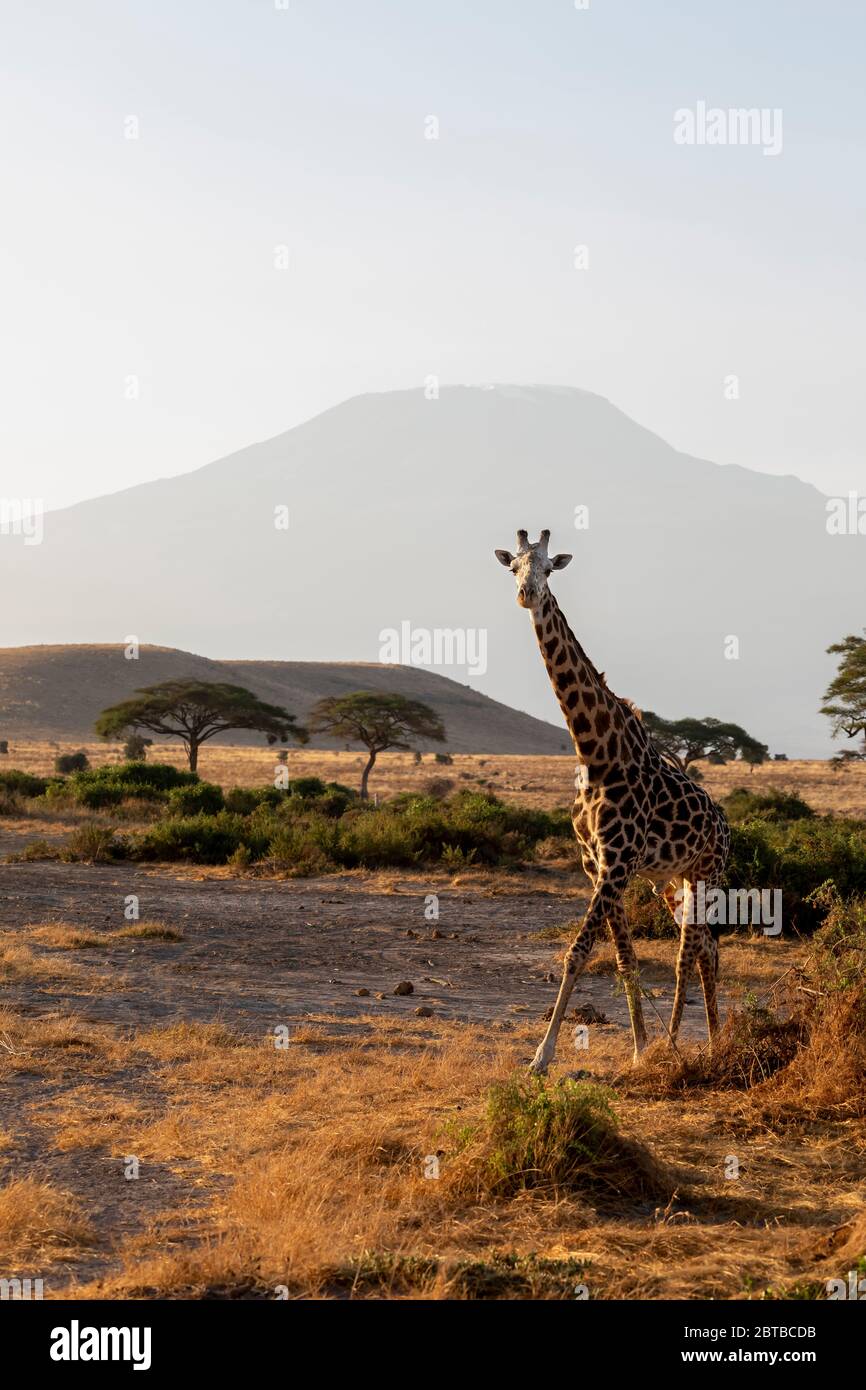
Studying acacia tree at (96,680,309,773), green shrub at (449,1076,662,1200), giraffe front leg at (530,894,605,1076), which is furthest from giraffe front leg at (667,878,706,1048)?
acacia tree at (96,680,309,773)

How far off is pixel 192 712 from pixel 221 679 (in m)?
70.7

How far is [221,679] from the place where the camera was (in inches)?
4978

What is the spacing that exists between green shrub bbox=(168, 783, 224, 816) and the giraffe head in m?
19.6

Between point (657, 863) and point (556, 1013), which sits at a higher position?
point (657, 863)

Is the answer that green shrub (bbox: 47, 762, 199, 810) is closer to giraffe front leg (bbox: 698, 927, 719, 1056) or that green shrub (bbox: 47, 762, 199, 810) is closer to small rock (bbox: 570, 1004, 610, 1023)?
small rock (bbox: 570, 1004, 610, 1023)

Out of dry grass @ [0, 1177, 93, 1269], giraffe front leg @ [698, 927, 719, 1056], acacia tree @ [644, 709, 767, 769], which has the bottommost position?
dry grass @ [0, 1177, 93, 1269]

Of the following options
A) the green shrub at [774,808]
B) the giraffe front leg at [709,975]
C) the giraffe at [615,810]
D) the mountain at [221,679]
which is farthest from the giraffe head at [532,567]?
the mountain at [221,679]

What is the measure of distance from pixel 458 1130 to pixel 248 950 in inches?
309

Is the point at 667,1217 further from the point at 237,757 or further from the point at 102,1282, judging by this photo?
the point at 237,757

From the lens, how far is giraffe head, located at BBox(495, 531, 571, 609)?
351 inches

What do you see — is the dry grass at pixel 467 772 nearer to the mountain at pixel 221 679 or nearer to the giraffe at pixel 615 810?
the mountain at pixel 221 679

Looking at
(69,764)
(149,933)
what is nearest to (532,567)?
(149,933)
